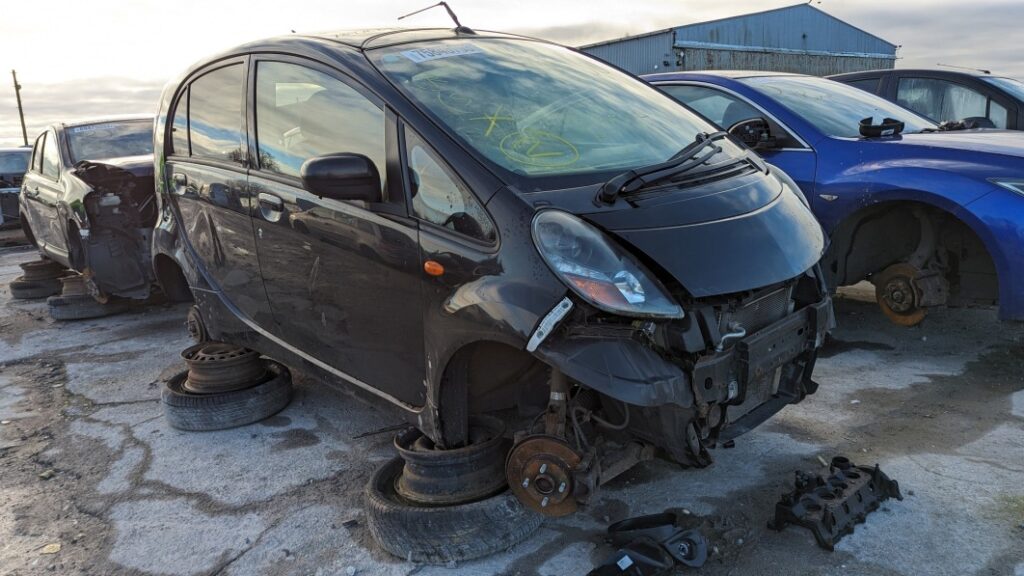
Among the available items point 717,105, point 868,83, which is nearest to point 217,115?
point 717,105

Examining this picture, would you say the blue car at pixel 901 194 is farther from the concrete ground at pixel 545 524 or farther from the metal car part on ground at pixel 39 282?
the metal car part on ground at pixel 39 282

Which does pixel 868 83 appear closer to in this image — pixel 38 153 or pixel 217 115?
pixel 217 115

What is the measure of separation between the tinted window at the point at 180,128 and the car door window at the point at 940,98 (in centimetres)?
631

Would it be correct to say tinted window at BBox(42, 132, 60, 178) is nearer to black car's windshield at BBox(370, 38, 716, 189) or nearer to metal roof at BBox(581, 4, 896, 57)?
black car's windshield at BBox(370, 38, 716, 189)

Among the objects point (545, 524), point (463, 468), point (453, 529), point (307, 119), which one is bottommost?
point (545, 524)

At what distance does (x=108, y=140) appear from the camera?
22.9 feet

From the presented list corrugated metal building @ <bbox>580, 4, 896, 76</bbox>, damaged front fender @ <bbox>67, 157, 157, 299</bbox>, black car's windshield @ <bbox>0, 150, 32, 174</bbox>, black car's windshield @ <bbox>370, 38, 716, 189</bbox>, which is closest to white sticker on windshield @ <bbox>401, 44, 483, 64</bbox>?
black car's windshield @ <bbox>370, 38, 716, 189</bbox>

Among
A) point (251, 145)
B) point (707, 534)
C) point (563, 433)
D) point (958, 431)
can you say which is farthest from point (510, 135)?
point (958, 431)

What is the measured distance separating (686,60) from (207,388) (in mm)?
25612

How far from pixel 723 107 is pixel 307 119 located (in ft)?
10.6

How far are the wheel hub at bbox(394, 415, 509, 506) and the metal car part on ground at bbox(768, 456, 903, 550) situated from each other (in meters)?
1.07

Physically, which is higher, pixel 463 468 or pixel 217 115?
pixel 217 115

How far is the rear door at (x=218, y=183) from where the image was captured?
11.4ft

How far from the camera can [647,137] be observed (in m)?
3.08
